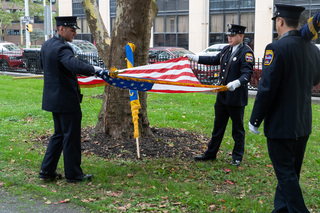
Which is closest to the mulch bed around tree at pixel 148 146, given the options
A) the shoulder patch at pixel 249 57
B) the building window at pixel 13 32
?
the shoulder patch at pixel 249 57

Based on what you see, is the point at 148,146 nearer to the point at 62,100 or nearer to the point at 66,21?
the point at 62,100

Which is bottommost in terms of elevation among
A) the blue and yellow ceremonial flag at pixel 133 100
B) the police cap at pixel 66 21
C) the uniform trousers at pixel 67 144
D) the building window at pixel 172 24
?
the uniform trousers at pixel 67 144

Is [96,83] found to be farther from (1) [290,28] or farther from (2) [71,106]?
(1) [290,28]

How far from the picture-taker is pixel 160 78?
5859mm

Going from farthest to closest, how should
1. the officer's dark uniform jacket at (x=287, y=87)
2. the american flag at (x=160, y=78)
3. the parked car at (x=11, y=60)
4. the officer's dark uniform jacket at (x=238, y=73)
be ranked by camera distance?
1. the parked car at (x=11, y=60)
2. the officer's dark uniform jacket at (x=238, y=73)
3. the american flag at (x=160, y=78)
4. the officer's dark uniform jacket at (x=287, y=87)


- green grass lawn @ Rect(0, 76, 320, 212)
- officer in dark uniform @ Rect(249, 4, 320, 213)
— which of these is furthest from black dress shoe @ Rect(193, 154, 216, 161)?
officer in dark uniform @ Rect(249, 4, 320, 213)

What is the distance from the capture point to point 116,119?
7.11 m

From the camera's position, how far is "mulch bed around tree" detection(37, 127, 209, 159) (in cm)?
667

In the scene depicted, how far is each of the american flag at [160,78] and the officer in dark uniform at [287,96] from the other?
171 cm

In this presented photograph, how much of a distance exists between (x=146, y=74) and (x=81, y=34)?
41072mm

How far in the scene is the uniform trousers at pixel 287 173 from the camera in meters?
3.91

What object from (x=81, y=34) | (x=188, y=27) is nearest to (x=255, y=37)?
(x=188, y=27)

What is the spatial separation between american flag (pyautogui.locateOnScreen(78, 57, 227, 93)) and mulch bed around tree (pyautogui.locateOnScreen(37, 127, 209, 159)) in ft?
3.94

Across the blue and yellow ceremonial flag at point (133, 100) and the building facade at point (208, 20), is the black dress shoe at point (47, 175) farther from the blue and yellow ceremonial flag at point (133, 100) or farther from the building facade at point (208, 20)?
the building facade at point (208, 20)
